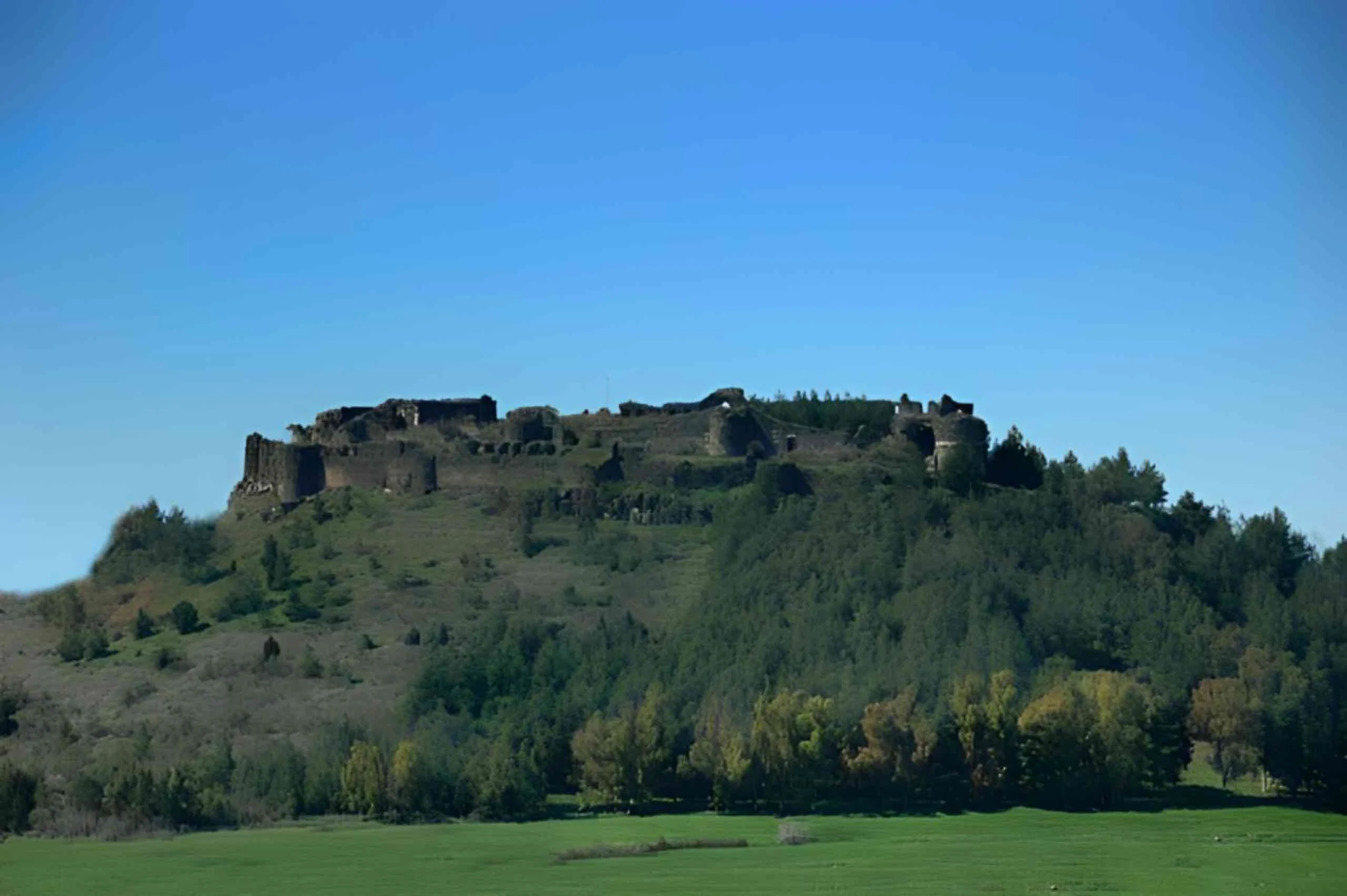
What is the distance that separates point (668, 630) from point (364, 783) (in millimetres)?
16187

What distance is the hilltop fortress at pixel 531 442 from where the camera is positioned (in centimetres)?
9625

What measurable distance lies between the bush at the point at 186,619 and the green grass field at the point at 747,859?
855 inches

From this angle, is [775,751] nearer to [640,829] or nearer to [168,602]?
[640,829]

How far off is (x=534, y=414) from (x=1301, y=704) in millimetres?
37621

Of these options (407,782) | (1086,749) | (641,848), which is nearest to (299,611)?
(407,782)

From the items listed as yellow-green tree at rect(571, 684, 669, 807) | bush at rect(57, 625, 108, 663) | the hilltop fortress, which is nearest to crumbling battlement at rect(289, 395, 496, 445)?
the hilltop fortress

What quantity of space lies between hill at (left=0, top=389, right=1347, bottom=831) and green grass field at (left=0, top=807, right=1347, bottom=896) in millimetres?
2483

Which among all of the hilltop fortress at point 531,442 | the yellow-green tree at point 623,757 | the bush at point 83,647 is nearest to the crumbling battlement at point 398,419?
the hilltop fortress at point 531,442

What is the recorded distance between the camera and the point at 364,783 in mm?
70438

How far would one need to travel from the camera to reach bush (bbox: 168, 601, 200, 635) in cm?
8931

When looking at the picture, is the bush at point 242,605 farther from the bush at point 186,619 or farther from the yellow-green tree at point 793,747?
the yellow-green tree at point 793,747

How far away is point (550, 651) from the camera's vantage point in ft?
269

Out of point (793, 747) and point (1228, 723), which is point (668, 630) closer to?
point (793, 747)

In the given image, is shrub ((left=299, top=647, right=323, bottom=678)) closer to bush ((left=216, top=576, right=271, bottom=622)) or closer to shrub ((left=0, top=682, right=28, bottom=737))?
bush ((left=216, top=576, right=271, bottom=622))
